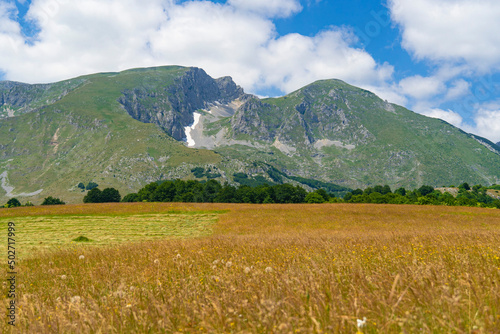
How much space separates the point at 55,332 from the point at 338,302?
4129 millimetres

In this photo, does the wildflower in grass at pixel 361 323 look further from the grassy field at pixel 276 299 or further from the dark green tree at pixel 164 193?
the dark green tree at pixel 164 193

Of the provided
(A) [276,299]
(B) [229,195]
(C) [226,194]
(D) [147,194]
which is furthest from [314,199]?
(A) [276,299]

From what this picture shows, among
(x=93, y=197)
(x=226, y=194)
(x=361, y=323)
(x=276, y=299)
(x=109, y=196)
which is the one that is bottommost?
(x=109, y=196)

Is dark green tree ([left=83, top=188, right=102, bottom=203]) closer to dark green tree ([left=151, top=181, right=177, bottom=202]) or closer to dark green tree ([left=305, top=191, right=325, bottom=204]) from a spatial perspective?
dark green tree ([left=151, top=181, right=177, bottom=202])

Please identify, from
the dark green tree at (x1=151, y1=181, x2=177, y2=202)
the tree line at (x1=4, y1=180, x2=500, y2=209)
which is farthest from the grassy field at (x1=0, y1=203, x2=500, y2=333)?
the dark green tree at (x1=151, y1=181, x2=177, y2=202)

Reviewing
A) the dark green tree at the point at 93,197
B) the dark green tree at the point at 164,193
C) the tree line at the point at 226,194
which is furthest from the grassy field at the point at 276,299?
the dark green tree at the point at 93,197

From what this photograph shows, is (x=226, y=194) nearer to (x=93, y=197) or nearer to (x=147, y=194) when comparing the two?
(x=147, y=194)

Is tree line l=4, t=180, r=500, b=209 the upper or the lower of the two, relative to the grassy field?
lower

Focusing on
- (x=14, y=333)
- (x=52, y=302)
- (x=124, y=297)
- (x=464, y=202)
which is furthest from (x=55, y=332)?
(x=464, y=202)

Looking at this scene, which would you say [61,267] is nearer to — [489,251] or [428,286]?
[428,286]

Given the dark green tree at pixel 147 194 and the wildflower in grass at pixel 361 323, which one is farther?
the dark green tree at pixel 147 194

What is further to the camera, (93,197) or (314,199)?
(93,197)

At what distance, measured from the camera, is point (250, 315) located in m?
3.60

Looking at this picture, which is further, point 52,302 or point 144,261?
point 144,261
